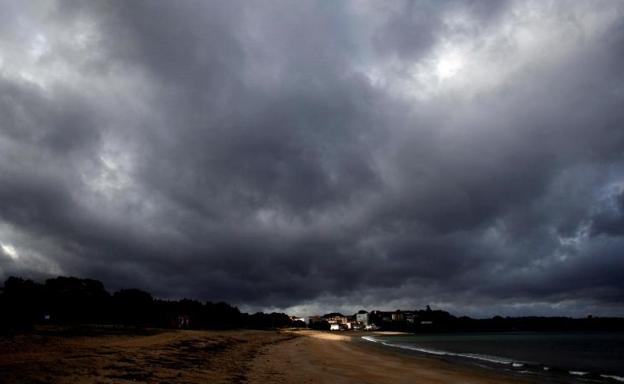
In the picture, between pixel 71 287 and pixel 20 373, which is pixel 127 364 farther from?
pixel 71 287

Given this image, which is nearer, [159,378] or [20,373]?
[20,373]

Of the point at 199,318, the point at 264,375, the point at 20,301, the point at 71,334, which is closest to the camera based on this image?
the point at 264,375

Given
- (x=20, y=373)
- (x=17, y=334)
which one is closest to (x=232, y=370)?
(x=20, y=373)

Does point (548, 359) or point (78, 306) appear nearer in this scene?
point (548, 359)

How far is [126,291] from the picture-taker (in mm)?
97938

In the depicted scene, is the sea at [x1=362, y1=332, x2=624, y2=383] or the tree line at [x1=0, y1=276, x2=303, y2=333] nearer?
the sea at [x1=362, y1=332, x2=624, y2=383]

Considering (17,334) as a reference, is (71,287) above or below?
above

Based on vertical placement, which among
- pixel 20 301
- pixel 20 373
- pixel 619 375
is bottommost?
pixel 619 375

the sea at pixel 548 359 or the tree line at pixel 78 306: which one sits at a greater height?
the tree line at pixel 78 306

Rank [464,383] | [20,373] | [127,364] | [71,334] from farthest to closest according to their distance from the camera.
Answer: [71,334] → [464,383] → [127,364] → [20,373]

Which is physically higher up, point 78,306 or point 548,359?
point 78,306

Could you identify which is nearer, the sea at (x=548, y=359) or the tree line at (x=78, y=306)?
the sea at (x=548, y=359)

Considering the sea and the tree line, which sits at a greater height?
the tree line

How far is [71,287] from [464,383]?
80.9 meters
